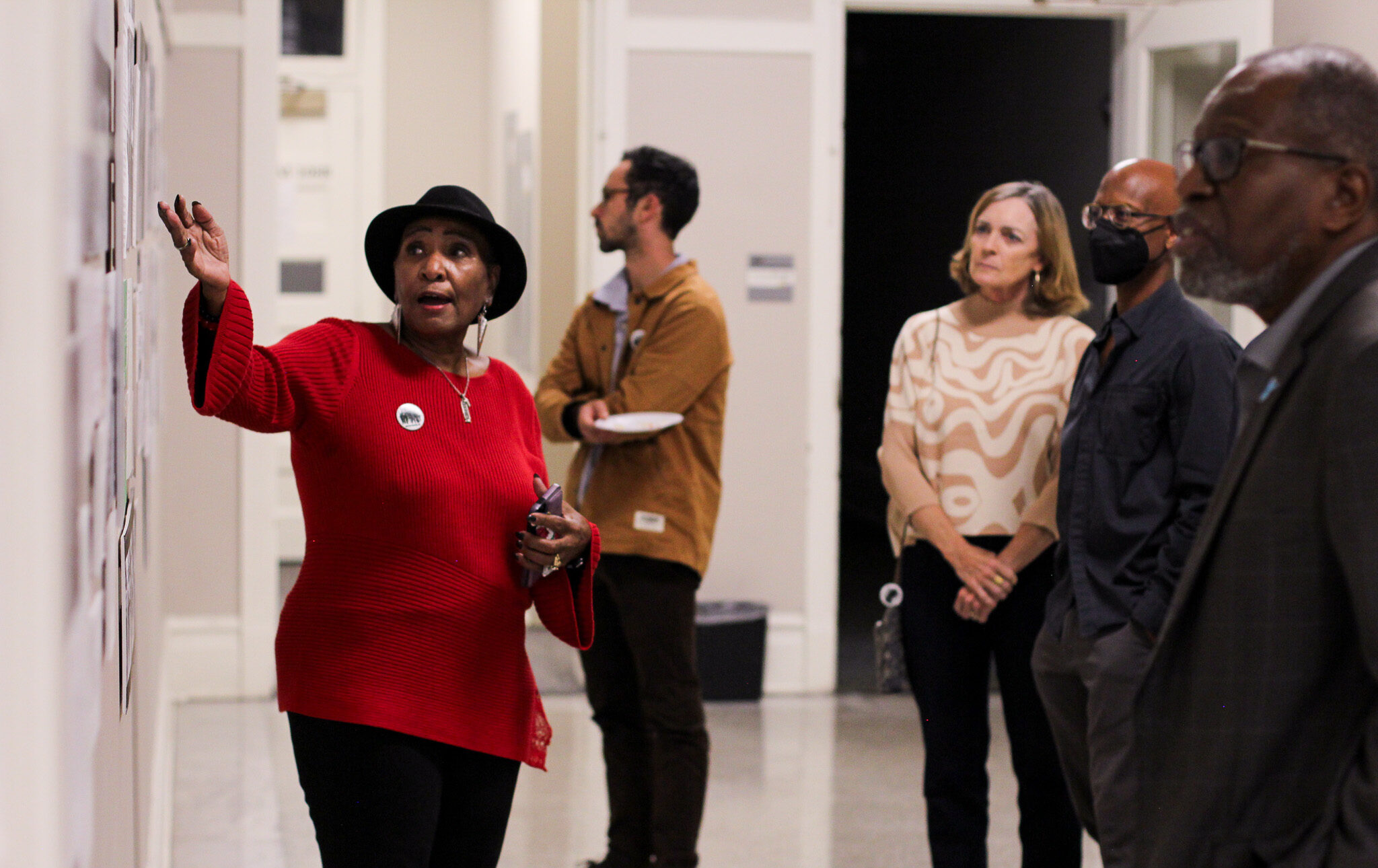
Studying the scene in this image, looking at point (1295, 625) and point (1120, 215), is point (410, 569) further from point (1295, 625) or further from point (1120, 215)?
point (1120, 215)

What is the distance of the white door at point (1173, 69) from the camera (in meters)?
5.38

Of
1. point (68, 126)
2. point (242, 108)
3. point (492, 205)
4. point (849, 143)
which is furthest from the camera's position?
point (849, 143)

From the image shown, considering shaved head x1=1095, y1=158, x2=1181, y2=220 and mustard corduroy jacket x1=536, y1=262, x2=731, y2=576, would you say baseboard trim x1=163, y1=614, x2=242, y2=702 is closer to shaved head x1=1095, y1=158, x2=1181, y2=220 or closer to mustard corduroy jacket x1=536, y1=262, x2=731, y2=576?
mustard corduroy jacket x1=536, y1=262, x2=731, y2=576

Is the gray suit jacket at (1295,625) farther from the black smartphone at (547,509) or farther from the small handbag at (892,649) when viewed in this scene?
the small handbag at (892,649)

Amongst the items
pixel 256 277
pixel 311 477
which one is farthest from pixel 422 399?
pixel 256 277

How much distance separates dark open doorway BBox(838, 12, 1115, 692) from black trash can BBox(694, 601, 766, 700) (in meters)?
3.07

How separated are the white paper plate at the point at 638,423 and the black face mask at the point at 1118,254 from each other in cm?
97

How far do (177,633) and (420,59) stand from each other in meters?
4.11

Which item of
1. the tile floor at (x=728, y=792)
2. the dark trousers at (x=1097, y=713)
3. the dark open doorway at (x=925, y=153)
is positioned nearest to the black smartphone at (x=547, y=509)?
the dark trousers at (x=1097, y=713)

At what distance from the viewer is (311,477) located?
6.83 ft

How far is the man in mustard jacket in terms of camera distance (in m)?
3.28

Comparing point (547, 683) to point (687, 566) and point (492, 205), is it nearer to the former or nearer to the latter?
point (687, 566)

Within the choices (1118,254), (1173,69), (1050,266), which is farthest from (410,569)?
(1173,69)

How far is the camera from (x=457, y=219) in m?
2.23
